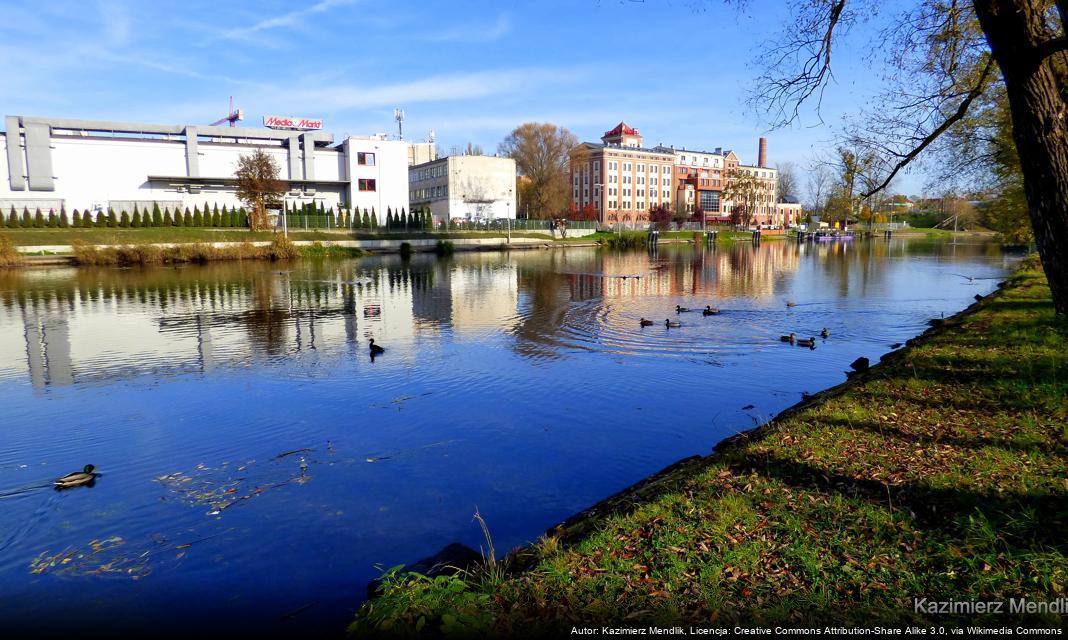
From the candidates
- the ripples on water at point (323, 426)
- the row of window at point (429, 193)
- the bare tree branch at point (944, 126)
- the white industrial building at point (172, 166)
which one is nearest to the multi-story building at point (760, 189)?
the row of window at point (429, 193)

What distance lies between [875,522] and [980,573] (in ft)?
2.67

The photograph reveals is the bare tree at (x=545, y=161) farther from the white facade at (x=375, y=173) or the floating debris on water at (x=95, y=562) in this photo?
the floating debris on water at (x=95, y=562)

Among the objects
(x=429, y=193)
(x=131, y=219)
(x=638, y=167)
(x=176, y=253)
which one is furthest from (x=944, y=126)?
(x=638, y=167)

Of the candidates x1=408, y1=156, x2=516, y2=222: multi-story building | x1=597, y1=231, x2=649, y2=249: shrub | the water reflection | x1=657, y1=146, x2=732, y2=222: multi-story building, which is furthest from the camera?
x1=657, y1=146, x2=732, y2=222: multi-story building

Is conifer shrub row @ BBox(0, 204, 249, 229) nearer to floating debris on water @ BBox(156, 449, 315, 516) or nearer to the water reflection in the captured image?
the water reflection

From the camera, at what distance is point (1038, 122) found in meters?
5.20

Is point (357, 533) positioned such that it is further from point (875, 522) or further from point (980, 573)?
point (980, 573)

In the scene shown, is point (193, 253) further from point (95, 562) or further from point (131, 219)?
point (95, 562)

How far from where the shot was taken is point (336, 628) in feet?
16.6

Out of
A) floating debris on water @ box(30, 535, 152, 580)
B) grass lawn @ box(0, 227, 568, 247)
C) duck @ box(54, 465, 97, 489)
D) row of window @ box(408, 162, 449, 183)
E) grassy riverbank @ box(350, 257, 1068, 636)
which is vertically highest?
row of window @ box(408, 162, 449, 183)

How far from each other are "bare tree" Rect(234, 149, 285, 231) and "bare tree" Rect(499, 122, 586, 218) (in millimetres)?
42883

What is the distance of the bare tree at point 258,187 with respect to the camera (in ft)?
195

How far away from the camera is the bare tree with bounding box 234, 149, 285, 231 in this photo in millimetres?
59531

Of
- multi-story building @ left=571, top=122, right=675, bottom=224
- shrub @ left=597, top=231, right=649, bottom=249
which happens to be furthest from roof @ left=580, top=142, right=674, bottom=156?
shrub @ left=597, top=231, right=649, bottom=249
